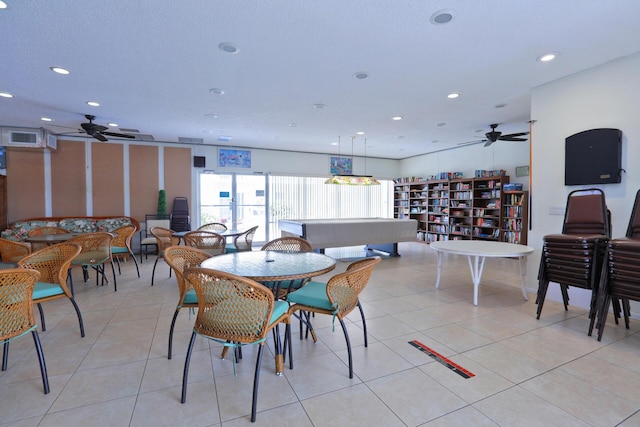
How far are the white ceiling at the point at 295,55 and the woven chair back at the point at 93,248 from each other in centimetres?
200

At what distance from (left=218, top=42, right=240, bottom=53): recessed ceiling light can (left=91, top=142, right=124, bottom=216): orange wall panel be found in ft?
18.8

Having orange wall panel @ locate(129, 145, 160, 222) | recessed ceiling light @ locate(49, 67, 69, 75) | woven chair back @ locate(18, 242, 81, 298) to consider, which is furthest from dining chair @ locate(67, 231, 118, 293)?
orange wall panel @ locate(129, 145, 160, 222)

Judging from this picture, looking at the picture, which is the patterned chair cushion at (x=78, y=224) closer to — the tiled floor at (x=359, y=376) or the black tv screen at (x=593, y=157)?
the tiled floor at (x=359, y=376)

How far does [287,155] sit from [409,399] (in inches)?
303

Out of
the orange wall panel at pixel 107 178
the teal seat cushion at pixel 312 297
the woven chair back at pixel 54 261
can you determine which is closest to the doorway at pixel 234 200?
the orange wall panel at pixel 107 178

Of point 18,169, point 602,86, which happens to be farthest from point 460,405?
point 18,169

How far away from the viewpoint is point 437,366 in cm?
220

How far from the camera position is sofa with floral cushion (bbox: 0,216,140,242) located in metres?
→ 6.01

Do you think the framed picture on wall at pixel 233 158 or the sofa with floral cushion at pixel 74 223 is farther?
the framed picture on wall at pixel 233 158

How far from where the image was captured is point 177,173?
24.9 feet

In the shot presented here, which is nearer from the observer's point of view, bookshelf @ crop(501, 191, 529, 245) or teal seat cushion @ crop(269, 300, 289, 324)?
teal seat cushion @ crop(269, 300, 289, 324)

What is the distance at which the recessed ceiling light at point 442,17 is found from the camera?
236 centimetres

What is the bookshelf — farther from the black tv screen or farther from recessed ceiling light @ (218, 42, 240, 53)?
recessed ceiling light @ (218, 42, 240, 53)

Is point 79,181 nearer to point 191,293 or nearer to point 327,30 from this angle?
point 191,293
